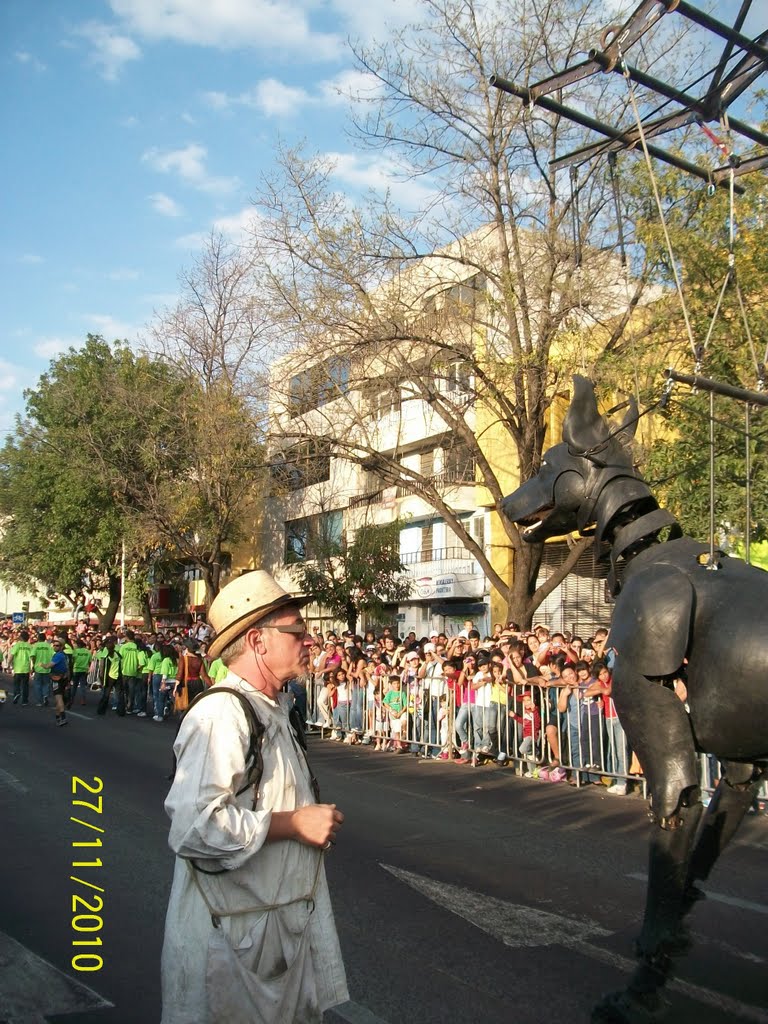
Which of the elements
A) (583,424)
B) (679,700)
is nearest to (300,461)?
(583,424)

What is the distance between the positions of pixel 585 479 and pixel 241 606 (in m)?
2.40

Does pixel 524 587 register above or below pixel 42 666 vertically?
above

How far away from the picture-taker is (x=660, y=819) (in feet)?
13.4

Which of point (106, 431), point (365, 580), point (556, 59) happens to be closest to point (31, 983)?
point (556, 59)

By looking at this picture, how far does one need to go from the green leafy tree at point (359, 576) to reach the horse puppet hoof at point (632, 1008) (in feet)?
68.2

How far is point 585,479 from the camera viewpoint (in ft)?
16.2

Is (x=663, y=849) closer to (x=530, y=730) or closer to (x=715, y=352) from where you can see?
(x=530, y=730)

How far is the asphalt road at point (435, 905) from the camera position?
4586 mm

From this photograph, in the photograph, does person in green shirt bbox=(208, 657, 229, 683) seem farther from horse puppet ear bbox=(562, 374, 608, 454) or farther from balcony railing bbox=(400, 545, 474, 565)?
balcony railing bbox=(400, 545, 474, 565)

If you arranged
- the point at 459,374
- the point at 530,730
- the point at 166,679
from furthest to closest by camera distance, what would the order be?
the point at 166,679 → the point at 459,374 → the point at 530,730

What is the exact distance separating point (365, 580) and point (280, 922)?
22704mm

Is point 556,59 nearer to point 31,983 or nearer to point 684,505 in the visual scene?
point 684,505

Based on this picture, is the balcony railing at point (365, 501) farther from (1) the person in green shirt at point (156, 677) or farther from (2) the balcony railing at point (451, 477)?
(1) the person in green shirt at point (156, 677)

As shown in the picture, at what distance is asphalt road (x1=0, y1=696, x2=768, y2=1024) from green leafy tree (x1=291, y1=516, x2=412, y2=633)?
46.5 feet
